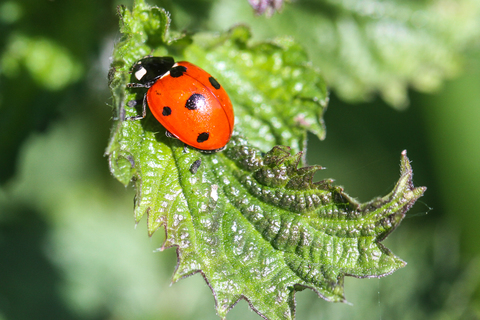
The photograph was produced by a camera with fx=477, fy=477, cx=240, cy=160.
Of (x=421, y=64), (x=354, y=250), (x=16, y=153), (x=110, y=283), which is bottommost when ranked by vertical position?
(x=110, y=283)

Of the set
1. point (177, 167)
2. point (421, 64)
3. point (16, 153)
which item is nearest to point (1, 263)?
point (16, 153)

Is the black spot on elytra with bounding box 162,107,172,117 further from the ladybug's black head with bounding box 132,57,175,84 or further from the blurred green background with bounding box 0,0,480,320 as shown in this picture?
the blurred green background with bounding box 0,0,480,320

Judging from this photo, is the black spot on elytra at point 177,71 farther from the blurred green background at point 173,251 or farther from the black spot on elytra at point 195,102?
the blurred green background at point 173,251

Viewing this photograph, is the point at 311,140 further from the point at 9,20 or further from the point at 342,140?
the point at 9,20

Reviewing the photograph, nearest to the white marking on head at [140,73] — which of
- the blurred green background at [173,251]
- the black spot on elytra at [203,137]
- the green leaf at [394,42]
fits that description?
the black spot on elytra at [203,137]


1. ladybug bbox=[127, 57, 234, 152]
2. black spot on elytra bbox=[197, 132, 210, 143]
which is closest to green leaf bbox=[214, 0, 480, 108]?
ladybug bbox=[127, 57, 234, 152]

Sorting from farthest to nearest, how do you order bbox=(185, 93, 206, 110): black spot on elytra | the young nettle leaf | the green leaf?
1. the green leaf
2. bbox=(185, 93, 206, 110): black spot on elytra
3. the young nettle leaf

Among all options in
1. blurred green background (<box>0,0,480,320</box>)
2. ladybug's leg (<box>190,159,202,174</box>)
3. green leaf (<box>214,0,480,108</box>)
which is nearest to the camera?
ladybug's leg (<box>190,159,202,174</box>)
